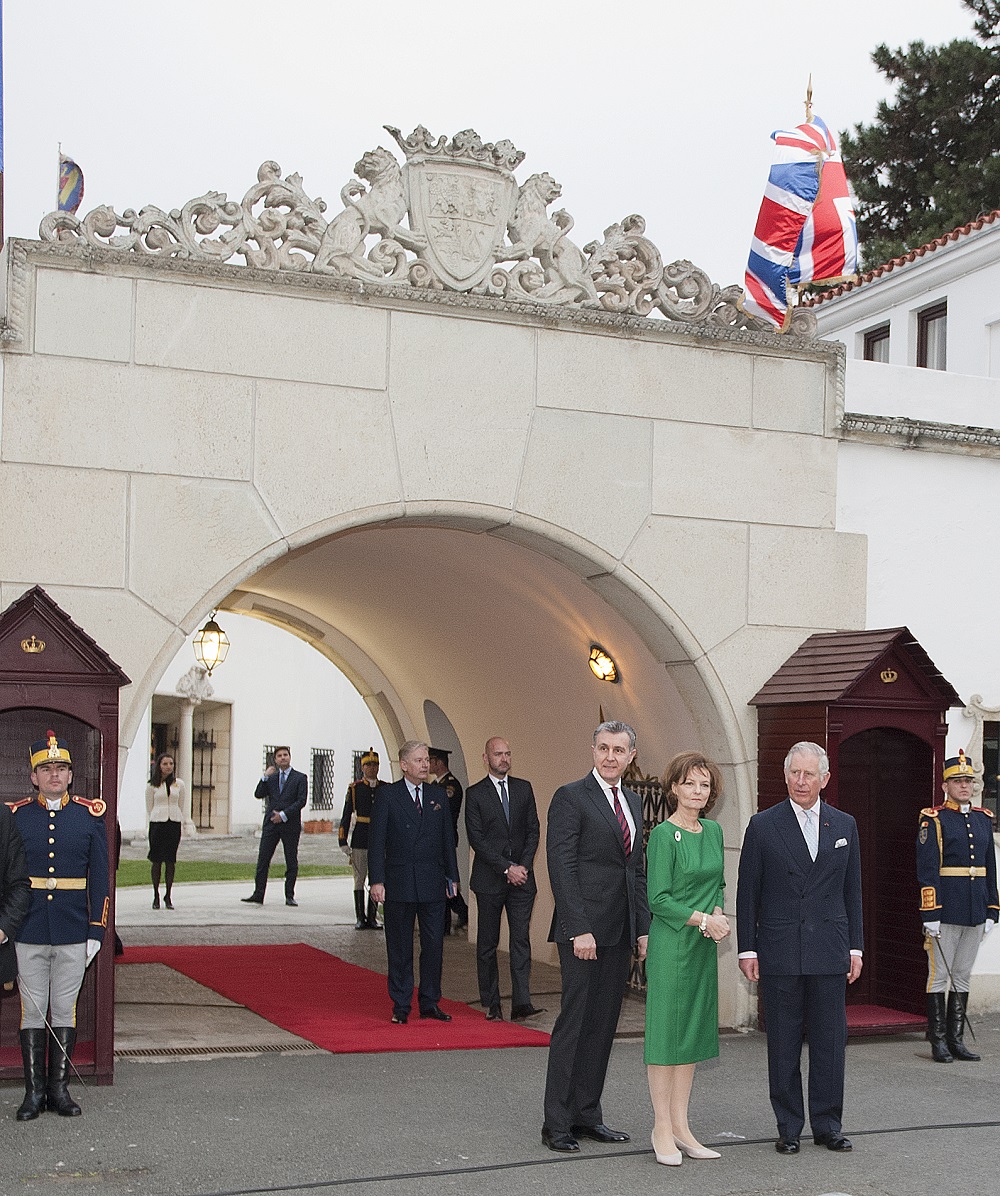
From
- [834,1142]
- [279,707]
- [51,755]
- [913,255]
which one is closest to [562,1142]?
[834,1142]

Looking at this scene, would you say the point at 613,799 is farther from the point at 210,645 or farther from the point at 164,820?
the point at 164,820

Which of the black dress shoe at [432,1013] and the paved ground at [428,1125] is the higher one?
the paved ground at [428,1125]

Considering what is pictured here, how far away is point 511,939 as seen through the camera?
9898 mm

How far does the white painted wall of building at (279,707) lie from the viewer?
33.6m

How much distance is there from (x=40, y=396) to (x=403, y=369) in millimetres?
2026

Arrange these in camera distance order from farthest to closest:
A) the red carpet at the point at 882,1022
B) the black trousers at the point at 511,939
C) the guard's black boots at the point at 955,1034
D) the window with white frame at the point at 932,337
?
the window with white frame at the point at 932,337 < the black trousers at the point at 511,939 < the red carpet at the point at 882,1022 < the guard's black boots at the point at 955,1034

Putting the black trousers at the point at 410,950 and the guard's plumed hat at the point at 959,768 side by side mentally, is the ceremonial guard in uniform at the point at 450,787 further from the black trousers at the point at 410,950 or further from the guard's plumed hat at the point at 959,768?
the guard's plumed hat at the point at 959,768

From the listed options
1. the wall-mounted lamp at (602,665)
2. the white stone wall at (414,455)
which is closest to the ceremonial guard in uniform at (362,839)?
the wall-mounted lamp at (602,665)

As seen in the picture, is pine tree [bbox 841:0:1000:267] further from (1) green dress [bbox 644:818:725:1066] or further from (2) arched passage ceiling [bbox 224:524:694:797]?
(1) green dress [bbox 644:818:725:1066]

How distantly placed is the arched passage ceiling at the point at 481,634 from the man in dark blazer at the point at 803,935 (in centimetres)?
356

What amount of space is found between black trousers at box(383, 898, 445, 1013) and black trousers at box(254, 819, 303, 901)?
6803 millimetres

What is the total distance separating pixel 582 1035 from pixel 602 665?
4826 millimetres

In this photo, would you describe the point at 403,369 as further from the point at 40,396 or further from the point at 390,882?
the point at 390,882

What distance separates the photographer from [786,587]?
10086mm
